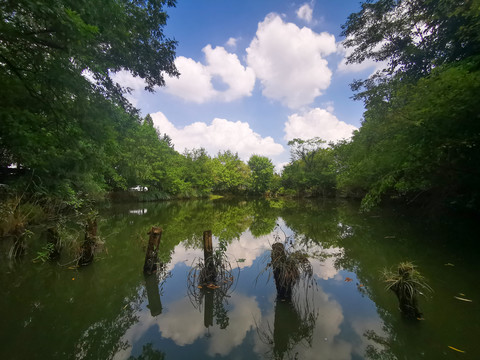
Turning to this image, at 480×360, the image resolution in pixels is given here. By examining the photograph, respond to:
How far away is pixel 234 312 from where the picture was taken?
3289 mm

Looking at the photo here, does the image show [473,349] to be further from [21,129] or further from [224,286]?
[21,129]

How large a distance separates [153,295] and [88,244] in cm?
241

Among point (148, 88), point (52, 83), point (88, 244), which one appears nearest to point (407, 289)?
point (88, 244)

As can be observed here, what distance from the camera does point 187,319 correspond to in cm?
312

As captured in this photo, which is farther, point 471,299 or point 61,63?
point 61,63

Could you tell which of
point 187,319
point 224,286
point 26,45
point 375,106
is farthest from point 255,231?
point 375,106

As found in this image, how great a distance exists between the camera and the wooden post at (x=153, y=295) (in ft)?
11.1

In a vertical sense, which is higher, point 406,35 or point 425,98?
point 406,35

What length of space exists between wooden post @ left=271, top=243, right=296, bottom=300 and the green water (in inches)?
7.6

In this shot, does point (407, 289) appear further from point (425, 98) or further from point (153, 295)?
point (425, 98)

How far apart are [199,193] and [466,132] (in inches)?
1251

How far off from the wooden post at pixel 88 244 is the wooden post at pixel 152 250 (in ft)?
4.83

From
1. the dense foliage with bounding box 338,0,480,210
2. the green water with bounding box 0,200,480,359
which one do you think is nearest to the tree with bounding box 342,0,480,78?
the dense foliage with bounding box 338,0,480,210

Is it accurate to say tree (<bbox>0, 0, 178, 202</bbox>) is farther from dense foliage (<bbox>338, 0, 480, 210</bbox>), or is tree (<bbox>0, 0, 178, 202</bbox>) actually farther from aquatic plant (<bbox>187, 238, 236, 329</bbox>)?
dense foliage (<bbox>338, 0, 480, 210</bbox>)
